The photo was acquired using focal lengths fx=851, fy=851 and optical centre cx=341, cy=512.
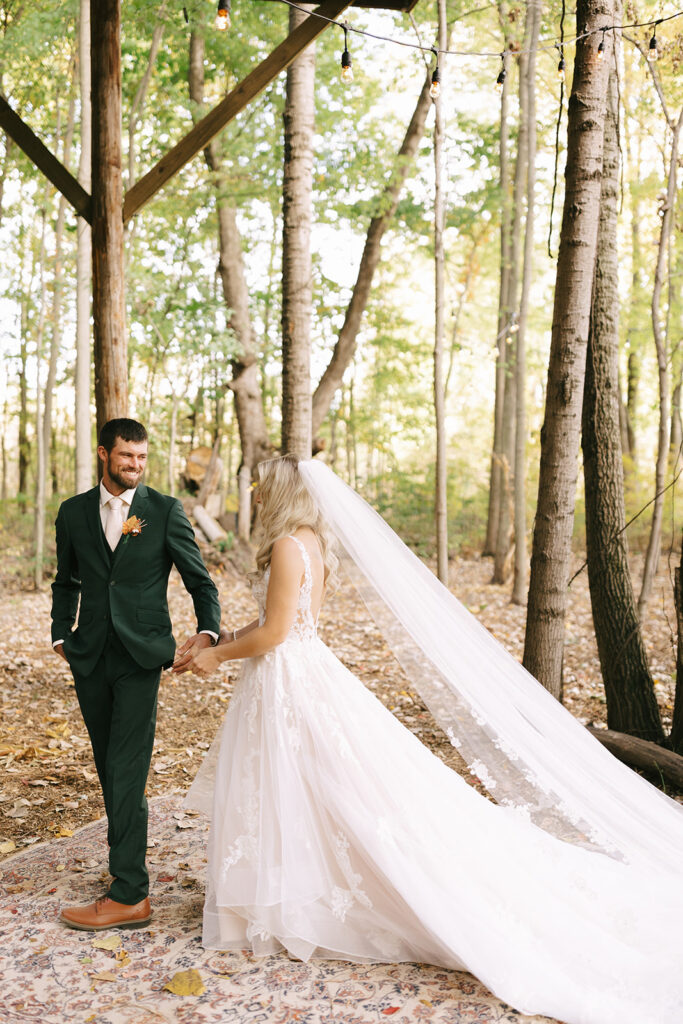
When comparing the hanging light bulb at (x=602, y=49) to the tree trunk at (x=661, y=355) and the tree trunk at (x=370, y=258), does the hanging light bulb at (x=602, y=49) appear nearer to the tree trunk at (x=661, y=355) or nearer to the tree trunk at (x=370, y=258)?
the tree trunk at (x=661, y=355)

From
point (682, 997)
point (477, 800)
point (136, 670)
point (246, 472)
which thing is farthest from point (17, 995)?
point (246, 472)

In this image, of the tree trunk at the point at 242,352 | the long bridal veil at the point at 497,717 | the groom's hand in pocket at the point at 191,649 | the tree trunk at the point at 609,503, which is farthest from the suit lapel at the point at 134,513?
the tree trunk at the point at 242,352

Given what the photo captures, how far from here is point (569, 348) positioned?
5336 millimetres

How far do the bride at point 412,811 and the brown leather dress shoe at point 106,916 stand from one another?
0.39 metres

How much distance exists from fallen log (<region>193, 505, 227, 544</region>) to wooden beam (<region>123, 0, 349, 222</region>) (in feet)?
28.6

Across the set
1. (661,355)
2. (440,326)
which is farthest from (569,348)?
(661,355)

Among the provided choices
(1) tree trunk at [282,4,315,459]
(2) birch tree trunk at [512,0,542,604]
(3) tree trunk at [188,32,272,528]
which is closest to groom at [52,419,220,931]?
(1) tree trunk at [282,4,315,459]

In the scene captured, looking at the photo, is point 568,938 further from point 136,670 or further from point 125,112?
point 125,112

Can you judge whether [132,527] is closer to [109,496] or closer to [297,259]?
[109,496]

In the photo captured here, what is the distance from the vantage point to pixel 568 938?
3.14 meters

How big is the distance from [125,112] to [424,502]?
882cm

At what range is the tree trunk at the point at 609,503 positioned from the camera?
584cm

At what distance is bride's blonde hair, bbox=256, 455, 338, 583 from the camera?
3590 millimetres

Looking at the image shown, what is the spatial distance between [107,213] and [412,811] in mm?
4786
